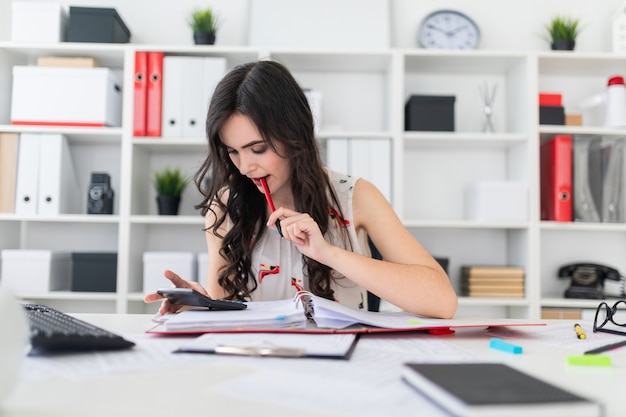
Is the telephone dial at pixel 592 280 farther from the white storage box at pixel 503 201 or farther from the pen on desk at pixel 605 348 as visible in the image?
the pen on desk at pixel 605 348

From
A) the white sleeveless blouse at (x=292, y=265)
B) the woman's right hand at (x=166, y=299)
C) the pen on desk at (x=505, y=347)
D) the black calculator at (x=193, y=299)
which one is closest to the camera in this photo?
the pen on desk at (x=505, y=347)

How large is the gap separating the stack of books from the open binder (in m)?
1.61

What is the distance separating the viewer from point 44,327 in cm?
77

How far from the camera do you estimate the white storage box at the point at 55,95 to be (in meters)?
2.64

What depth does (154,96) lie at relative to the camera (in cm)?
263

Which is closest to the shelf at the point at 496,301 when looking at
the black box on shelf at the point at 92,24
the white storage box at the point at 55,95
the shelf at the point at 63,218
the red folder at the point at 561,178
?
the red folder at the point at 561,178

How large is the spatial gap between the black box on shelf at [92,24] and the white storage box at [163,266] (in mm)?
1014

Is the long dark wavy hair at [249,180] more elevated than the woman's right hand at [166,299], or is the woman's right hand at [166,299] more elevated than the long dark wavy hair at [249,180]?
the long dark wavy hair at [249,180]

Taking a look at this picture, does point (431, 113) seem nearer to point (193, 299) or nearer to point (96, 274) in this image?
point (96, 274)

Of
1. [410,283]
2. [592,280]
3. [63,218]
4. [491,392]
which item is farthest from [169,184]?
[491,392]

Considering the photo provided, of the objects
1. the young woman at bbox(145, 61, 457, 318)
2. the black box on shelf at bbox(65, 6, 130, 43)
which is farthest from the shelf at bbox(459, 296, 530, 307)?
the black box on shelf at bbox(65, 6, 130, 43)

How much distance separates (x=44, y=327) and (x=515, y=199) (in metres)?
2.24

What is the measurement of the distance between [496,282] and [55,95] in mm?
2153

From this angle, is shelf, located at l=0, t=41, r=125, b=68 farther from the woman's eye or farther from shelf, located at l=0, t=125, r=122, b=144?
the woman's eye
